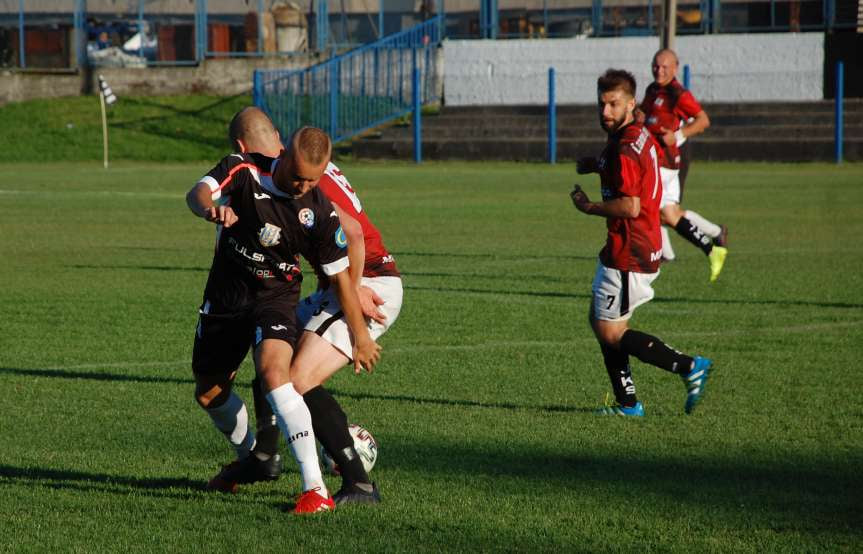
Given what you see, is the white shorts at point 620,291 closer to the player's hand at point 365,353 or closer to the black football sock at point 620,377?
the black football sock at point 620,377

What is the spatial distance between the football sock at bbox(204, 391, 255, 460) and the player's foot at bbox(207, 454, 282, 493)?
13 centimetres

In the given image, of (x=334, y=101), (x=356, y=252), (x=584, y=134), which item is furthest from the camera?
(x=334, y=101)

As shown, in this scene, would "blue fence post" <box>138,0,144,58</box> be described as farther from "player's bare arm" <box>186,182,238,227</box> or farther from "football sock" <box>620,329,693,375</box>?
"player's bare arm" <box>186,182,238,227</box>

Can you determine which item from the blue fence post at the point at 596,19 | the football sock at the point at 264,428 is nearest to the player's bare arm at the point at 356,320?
the football sock at the point at 264,428

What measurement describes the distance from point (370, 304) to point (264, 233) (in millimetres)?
725

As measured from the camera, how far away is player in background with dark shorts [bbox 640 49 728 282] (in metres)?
13.0

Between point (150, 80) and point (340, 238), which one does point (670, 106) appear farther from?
point (150, 80)

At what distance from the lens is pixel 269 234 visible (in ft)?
17.9

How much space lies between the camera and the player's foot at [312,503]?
538 cm

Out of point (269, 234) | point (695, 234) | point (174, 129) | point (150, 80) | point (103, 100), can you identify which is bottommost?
point (695, 234)

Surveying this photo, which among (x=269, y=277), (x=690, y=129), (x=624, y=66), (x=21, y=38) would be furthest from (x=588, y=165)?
(x=21, y=38)

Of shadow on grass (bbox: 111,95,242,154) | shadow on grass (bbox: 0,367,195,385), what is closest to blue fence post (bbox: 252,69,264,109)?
shadow on grass (bbox: 111,95,242,154)

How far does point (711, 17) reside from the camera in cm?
3834

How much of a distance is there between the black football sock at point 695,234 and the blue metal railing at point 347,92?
24.0 metres
